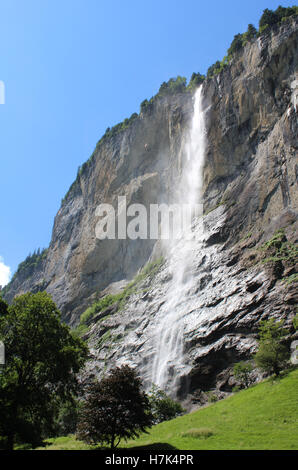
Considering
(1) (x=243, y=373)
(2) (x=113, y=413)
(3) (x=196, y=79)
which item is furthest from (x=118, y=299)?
(3) (x=196, y=79)

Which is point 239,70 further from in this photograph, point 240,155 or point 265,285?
point 265,285

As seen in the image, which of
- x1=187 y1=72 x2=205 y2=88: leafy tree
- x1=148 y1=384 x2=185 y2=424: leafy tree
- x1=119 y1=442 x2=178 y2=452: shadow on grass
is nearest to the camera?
x1=119 y1=442 x2=178 y2=452: shadow on grass

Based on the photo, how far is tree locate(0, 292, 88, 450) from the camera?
677 inches

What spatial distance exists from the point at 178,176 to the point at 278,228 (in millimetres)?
26971

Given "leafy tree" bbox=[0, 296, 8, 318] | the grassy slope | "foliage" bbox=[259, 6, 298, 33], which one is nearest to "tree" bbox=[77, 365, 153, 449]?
the grassy slope

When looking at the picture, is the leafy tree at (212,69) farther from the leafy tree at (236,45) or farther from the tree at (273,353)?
the tree at (273,353)

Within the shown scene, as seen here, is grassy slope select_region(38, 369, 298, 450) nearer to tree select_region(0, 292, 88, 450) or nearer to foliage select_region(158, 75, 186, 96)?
tree select_region(0, 292, 88, 450)

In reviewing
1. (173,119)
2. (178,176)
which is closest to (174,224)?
(178,176)

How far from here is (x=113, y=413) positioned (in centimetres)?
1499

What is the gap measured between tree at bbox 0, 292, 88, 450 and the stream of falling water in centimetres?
1385

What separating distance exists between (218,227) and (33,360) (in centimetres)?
2801

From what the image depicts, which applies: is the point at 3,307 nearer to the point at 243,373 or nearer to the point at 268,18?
the point at 243,373

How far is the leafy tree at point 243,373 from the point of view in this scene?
977 inches

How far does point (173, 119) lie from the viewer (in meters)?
62.4
